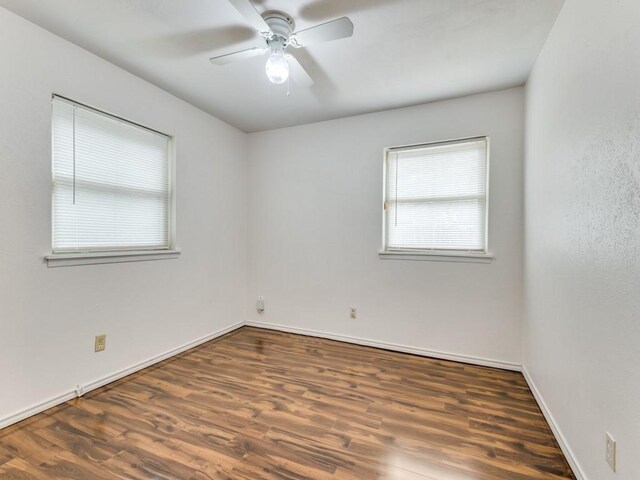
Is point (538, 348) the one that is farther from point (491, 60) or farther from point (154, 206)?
point (154, 206)

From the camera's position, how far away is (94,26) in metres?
1.99

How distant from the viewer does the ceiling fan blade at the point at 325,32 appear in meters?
1.63

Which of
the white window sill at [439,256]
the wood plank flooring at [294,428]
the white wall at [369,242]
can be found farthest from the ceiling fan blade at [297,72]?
the wood plank flooring at [294,428]

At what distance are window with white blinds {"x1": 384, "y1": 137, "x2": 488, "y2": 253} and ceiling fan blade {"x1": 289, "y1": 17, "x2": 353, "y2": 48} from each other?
1695mm

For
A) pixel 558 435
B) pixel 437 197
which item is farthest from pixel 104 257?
pixel 558 435

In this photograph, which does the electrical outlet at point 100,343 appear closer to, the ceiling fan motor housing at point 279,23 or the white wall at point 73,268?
the white wall at point 73,268

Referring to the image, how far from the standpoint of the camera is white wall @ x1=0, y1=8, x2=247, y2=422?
1.91 meters

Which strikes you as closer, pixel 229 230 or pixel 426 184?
pixel 426 184

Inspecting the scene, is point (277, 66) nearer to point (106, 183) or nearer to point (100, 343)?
point (106, 183)

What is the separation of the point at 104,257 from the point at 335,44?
92.2 inches

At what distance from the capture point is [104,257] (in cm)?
241

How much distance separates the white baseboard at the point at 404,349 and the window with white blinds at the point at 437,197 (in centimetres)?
101

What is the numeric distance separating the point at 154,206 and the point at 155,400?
1.68 metres

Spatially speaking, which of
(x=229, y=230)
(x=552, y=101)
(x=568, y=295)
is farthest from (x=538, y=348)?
(x=229, y=230)
